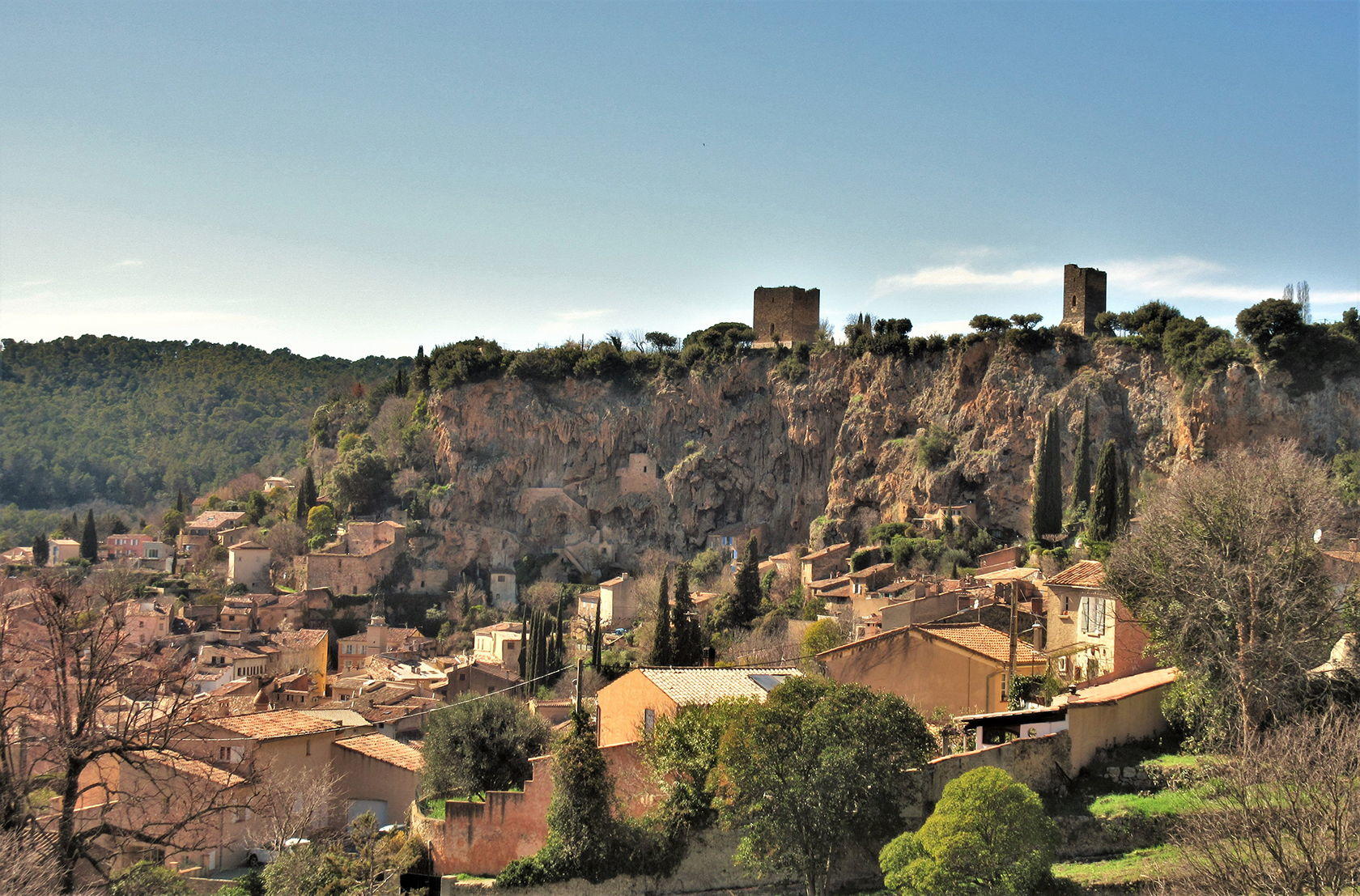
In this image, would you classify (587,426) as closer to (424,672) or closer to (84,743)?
(424,672)

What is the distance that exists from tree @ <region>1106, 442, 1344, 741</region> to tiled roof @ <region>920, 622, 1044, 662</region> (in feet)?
8.87

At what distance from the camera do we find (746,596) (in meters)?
51.7

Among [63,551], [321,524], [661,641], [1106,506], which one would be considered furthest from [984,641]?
[63,551]

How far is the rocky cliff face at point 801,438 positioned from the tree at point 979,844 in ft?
117

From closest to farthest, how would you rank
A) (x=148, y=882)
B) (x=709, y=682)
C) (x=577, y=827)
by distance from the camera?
1. (x=148, y=882)
2. (x=577, y=827)
3. (x=709, y=682)

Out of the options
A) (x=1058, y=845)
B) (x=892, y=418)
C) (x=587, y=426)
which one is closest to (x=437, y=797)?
(x=1058, y=845)

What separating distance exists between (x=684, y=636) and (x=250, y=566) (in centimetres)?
3605

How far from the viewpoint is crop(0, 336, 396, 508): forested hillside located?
352 ft

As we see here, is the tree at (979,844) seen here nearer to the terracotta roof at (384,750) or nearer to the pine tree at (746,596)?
the terracotta roof at (384,750)

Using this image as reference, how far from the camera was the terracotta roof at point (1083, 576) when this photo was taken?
28.1 metres

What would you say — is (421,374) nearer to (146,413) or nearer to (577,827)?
(146,413)

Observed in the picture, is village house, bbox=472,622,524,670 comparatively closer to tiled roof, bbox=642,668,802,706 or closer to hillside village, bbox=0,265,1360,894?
hillside village, bbox=0,265,1360,894

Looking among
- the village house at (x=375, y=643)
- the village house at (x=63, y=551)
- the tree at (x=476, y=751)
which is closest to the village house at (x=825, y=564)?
the village house at (x=375, y=643)

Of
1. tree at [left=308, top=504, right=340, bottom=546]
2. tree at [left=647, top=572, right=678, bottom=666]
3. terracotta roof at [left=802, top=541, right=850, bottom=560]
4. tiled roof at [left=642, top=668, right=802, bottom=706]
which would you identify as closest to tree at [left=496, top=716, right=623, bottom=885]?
tiled roof at [left=642, top=668, right=802, bottom=706]
